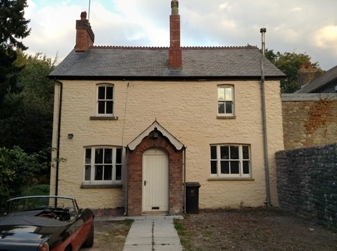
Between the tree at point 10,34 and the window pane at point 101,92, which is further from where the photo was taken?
the tree at point 10,34

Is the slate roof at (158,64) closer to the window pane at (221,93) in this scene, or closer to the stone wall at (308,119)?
the window pane at (221,93)

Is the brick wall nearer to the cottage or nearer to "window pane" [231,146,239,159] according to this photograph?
the cottage

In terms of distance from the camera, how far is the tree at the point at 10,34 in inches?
708

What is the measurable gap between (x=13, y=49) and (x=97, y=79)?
849cm

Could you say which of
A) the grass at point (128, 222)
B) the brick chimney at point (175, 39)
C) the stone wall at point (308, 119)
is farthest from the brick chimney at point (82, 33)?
the stone wall at point (308, 119)

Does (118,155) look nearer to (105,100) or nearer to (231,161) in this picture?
(105,100)

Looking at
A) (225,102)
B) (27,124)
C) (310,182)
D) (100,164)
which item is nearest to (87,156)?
(100,164)

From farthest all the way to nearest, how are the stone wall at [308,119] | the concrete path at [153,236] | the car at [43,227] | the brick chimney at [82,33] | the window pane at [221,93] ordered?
the brick chimney at [82,33], the window pane at [221,93], the stone wall at [308,119], the concrete path at [153,236], the car at [43,227]

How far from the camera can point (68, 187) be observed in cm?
1348

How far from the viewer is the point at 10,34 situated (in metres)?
18.6

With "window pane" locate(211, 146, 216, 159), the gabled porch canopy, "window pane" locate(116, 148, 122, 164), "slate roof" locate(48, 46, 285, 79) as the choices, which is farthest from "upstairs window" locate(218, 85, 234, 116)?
"window pane" locate(116, 148, 122, 164)

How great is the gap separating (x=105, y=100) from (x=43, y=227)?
949 cm

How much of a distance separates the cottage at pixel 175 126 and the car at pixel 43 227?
242 inches

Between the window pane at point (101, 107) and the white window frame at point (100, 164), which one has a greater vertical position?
the window pane at point (101, 107)
